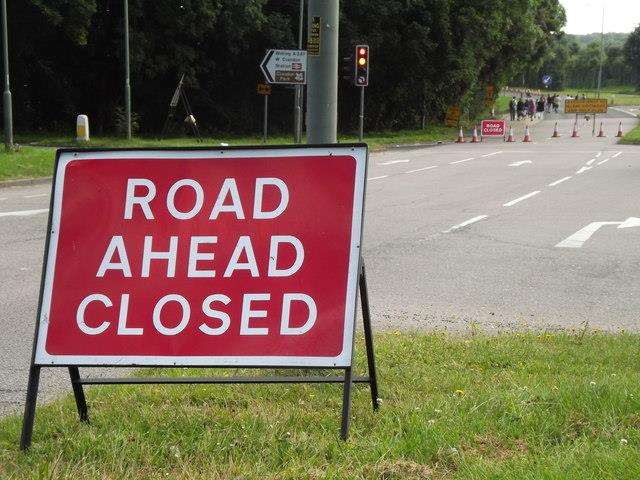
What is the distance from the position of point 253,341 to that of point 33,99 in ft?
129

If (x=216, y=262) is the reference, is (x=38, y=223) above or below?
below

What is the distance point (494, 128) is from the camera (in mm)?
46188

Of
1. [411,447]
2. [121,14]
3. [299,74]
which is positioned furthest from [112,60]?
[411,447]

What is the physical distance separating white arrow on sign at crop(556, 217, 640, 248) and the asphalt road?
0.03 m

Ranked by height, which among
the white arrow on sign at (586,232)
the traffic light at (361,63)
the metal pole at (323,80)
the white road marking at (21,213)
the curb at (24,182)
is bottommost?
the curb at (24,182)

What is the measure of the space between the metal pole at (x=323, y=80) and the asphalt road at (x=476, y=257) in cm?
194

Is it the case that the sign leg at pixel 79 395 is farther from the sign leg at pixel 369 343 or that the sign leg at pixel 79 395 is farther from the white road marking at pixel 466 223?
the white road marking at pixel 466 223

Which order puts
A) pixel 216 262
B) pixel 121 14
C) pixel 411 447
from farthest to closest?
1. pixel 121 14
2. pixel 216 262
3. pixel 411 447

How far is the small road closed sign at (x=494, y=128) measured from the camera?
45.9 m

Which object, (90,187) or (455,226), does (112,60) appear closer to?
(455,226)

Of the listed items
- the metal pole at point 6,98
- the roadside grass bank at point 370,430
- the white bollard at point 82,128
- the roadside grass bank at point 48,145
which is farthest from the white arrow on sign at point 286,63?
the roadside grass bank at point 370,430

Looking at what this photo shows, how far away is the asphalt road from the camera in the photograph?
264 inches

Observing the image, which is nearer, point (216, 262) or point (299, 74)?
point (216, 262)

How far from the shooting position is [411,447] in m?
3.60
